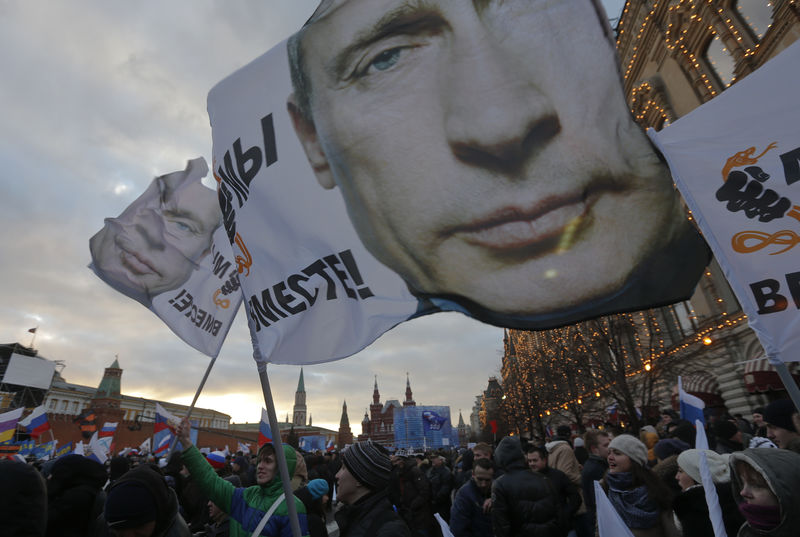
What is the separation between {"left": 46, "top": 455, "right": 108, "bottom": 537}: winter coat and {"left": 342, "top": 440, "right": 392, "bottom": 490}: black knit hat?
2.08 meters

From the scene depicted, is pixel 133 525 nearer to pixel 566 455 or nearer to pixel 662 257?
pixel 662 257

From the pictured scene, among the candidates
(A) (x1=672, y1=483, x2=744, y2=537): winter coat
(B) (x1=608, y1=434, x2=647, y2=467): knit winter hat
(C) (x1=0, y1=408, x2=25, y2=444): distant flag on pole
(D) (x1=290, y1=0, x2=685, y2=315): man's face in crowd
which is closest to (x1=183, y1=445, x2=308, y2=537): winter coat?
(D) (x1=290, y1=0, x2=685, y2=315): man's face in crowd

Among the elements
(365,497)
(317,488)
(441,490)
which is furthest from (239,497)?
(441,490)

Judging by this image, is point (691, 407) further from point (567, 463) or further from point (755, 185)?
point (755, 185)

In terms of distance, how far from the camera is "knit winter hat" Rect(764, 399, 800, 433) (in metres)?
4.52

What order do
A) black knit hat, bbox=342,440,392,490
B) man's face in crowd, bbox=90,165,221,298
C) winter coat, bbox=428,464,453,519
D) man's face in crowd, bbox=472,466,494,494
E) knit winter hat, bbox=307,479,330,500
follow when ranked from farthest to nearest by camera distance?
winter coat, bbox=428,464,453,519 → man's face in crowd, bbox=90,165,221,298 → man's face in crowd, bbox=472,466,494,494 → knit winter hat, bbox=307,479,330,500 → black knit hat, bbox=342,440,392,490

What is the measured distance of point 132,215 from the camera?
6.42 metres

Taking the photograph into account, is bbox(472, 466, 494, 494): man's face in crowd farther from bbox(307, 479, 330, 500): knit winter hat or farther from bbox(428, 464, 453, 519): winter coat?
bbox(428, 464, 453, 519): winter coat

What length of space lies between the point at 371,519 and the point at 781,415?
453 centimetres

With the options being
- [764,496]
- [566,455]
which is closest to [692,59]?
[566,455]

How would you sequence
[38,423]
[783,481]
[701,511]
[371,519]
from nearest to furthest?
[783,481], [371,519], [701,511], [38,423]

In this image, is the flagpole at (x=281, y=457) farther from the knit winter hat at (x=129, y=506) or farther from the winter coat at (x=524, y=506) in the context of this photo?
the winter coat at (x=524, y=506)

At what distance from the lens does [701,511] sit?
345 cm

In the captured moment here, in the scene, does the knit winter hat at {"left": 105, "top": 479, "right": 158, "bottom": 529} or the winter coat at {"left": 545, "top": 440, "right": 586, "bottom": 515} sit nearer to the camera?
the knit winter hat at {"left": 105, "top": 479, "right": 158, "bottom": 529}
